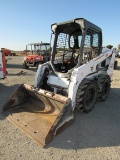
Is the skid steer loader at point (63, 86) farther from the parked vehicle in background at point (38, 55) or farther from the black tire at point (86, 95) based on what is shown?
the parked vehicle in background at point (38, 55)

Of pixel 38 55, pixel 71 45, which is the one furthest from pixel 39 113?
pixel 38 55

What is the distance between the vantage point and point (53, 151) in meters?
3.20

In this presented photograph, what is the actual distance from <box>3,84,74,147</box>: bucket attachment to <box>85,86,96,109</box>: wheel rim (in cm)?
98

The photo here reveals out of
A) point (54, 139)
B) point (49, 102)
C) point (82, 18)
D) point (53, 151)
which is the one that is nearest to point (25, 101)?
point (49, 102)

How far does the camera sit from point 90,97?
5.06 meters

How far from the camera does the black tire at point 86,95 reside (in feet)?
14.4

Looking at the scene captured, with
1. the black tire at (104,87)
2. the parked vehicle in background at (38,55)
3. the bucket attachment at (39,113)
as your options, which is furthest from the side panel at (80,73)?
the parked vehicle in background at (38,55)

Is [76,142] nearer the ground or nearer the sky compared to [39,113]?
nearer the ground

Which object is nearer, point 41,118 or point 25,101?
point 41,118

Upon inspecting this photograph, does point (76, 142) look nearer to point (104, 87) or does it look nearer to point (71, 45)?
point (104, 87)

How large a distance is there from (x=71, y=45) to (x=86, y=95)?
1781 millimetres

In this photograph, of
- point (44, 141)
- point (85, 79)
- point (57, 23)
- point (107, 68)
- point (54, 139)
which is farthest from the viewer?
point (107, 68)

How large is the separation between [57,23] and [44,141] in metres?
3.34

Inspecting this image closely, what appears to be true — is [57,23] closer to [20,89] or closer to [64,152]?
[20,89]
